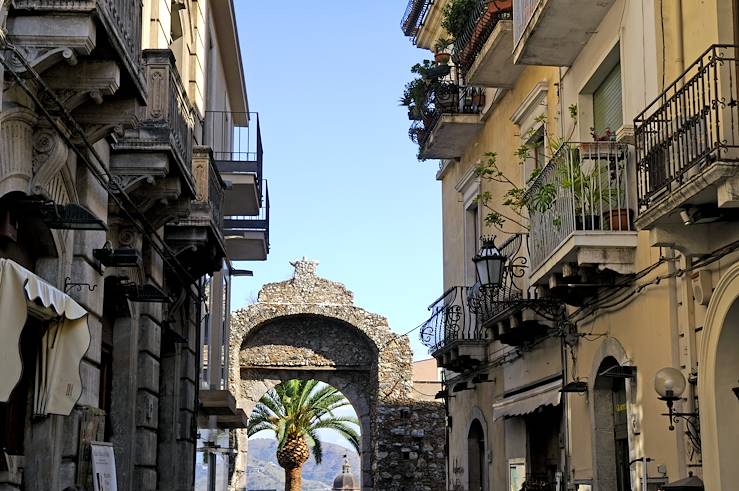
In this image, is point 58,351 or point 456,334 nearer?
point 58,351

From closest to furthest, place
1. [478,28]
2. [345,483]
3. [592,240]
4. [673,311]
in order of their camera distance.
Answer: [673,311]
[592,240]
[478,28]
[345,483]

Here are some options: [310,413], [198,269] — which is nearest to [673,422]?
[198,269]

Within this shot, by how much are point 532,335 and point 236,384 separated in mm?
17930

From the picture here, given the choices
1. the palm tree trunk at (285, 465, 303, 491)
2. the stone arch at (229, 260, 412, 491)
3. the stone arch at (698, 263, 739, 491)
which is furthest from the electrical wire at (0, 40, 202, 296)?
the palm tree trunk at (285, 465, 303, 491)

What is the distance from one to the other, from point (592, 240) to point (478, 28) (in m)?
5.39

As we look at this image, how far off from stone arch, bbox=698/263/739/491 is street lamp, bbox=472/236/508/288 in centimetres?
558

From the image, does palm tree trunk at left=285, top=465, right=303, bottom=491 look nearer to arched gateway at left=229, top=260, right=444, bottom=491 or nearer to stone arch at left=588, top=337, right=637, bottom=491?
arched gateway at left=229, top=260, right=444, bottom=491

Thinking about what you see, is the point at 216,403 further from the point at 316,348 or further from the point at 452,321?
the point at 316,348

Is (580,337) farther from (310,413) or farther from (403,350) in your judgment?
(310,413)

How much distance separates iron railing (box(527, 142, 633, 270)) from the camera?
442 inches

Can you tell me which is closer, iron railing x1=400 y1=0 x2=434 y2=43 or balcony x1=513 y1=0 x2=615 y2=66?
balcony x1=513 y1=0 x2=615 y2=66

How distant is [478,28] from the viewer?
51.1ft

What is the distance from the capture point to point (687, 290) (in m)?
9.88

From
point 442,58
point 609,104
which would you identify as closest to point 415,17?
point 442,58
